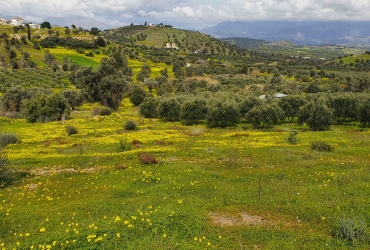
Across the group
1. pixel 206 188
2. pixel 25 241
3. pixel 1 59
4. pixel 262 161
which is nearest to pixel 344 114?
pixel 262 161

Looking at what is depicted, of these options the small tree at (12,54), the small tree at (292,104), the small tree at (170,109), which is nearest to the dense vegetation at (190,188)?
the small tree at (292,104)

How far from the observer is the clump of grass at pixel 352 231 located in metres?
12.2

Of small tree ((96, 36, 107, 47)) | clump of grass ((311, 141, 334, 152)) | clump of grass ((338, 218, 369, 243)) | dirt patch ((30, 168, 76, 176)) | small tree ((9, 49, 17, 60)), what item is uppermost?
small tree ((96, 36, 107, 47))

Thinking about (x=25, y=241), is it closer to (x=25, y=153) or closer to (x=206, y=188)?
(x=206, y=188)

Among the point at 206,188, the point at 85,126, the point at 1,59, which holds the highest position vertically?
the point at 1,59

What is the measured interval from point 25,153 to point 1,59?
115 metres

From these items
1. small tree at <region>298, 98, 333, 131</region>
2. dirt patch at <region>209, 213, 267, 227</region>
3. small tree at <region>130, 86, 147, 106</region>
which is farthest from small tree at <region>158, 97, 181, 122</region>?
dirt patch at <region>209, 213, 267, 227</region>

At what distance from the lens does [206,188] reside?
18.8m

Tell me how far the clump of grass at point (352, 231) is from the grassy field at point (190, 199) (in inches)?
7.6

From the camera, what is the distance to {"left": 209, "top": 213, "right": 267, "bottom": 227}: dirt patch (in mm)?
14086

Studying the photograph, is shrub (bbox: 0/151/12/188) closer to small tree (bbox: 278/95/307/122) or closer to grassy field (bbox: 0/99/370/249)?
grassy field (bbox: 0/99/370/249)

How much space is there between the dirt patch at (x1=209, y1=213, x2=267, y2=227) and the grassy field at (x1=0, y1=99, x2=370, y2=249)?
0.05 metres

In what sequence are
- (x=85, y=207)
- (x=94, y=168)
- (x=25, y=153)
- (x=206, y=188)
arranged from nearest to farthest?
(x=85, y=207) < (x=206, y=188) < (x=94, y=168) < (x=25, y=153)

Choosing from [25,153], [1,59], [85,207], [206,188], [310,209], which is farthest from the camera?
[1,59]
